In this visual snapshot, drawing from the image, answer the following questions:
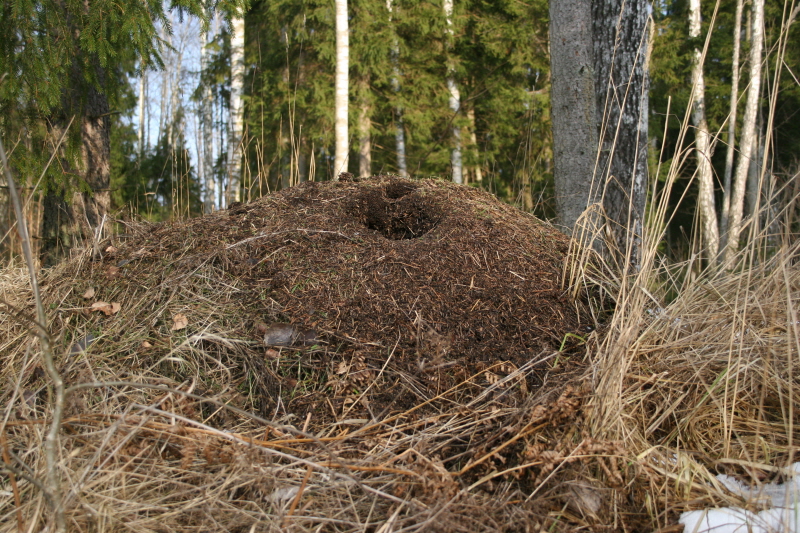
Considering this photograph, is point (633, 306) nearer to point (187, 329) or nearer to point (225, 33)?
point (187, 329)

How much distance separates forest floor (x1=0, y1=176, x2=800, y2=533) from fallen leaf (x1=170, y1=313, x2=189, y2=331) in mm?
16

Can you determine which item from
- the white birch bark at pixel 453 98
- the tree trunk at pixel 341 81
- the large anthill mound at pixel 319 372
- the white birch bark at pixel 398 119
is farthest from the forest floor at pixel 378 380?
the white birch bark at pixel 398 119

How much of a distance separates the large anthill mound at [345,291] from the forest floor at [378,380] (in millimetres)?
11

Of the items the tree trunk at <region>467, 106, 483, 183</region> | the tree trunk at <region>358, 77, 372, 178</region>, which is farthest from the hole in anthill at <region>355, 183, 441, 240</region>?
the tree trunk at <region>467, 106, 483, 183</region>

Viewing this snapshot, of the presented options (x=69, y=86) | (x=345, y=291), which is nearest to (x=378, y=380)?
(x=345, y=291)

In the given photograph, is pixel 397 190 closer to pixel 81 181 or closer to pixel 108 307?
pixel 108 307

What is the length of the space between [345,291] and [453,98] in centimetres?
893

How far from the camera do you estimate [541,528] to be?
141 centimetres

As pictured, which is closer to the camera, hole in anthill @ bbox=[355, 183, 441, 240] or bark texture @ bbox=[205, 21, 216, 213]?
hole in anthill @ bbox=[355, 183, 441, 240]

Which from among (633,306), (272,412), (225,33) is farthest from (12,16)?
(225,33)

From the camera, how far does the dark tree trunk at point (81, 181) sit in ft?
11.6

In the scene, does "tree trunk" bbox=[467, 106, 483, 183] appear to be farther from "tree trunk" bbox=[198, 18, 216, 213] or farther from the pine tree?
the pine tree

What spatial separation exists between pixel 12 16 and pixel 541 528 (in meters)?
3.80

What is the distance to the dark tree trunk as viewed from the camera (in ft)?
11.6
